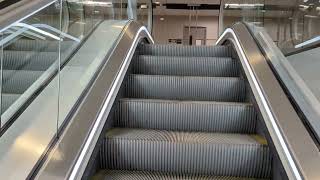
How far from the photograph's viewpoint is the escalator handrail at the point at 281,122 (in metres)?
1.84

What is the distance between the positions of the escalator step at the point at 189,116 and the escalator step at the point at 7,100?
3.73ft

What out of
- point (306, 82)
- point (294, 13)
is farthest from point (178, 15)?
point (306, 82)

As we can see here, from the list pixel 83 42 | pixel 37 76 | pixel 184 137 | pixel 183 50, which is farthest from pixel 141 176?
pixel 183 50

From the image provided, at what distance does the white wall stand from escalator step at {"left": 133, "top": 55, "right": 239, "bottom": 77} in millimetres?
16028

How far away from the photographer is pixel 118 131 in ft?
9.46

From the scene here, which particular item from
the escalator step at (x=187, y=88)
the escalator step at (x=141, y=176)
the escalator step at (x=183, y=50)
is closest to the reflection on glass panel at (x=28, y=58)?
the escalator step at (x=141, y=176)

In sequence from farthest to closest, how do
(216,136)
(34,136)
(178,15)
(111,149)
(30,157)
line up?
(178,15) → (216,136) → (111,149) → (34,136) → (30,157)

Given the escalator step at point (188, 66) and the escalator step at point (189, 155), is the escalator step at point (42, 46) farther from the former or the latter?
the escalator step at point (188, 66)

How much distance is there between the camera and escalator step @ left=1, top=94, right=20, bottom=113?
187 cm

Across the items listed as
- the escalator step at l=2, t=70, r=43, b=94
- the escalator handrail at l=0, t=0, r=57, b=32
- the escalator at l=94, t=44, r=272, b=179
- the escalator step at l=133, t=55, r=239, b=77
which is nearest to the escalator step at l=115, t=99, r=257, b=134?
the escalator at l=94, t=44, r=272, b=179

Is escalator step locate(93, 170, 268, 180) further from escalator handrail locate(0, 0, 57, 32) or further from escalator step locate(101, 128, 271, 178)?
escalator handrail locate(0, 0, 57, 32)

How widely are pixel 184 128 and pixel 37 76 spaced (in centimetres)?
118

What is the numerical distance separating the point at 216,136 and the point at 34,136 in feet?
4.36

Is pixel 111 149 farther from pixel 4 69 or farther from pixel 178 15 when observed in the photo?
pixel 178 15
